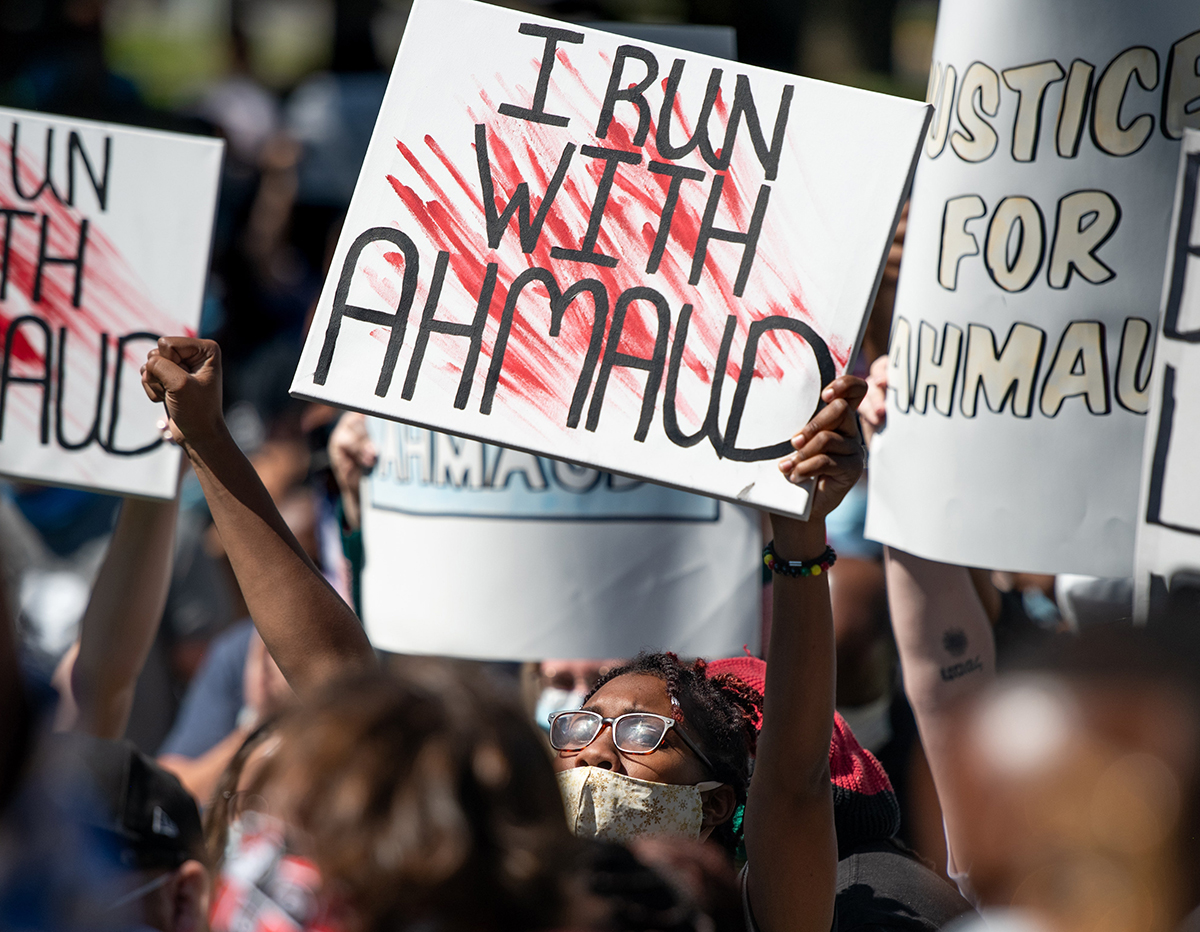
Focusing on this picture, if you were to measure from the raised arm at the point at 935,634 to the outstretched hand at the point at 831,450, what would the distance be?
2.75 feet

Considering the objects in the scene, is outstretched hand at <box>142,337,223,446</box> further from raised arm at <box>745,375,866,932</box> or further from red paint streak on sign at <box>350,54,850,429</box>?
raised arm at <box>745,375,866,932</box>

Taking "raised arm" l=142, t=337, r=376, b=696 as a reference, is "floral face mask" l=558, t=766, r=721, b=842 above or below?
below

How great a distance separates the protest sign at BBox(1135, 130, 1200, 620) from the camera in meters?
2.10

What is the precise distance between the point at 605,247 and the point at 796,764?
83 centimetres

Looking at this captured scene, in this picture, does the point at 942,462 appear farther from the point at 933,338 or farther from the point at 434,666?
the point at 434,666

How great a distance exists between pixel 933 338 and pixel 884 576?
100 cm

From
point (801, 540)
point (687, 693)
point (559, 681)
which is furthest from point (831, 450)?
point (559, 681)

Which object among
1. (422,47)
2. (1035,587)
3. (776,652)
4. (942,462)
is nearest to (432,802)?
(776,652)

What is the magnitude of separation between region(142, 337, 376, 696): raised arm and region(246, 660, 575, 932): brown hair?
2.52 feet

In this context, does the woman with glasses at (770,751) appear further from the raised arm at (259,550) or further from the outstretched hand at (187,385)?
the outstretched hand at (187,385)

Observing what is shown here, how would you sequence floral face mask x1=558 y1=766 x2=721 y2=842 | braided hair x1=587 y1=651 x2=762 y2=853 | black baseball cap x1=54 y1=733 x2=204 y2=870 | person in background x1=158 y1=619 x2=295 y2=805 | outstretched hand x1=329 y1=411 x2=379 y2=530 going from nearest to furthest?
black baseball cap x1=54 y1=733 x2=204 y2=870
floral face mask x1=558 y1=766 x2=721 y2=842
braided hair x1=587 y1=651 x2=762 y2=853
outstretched hand x1=329 y1=411 x2=379 y2=530
person in background x1=158 y1=619 x2=295 y2=805

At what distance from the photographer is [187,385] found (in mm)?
2008

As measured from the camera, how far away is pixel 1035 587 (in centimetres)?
368

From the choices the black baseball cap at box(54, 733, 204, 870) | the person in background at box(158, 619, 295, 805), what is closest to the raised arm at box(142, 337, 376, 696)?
the black baseball cap at box(54, 733, 204, 870)
